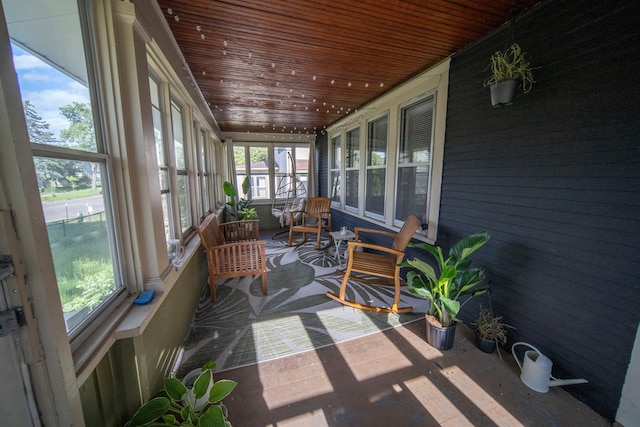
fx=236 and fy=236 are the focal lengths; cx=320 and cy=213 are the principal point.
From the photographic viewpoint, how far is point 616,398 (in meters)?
1.33

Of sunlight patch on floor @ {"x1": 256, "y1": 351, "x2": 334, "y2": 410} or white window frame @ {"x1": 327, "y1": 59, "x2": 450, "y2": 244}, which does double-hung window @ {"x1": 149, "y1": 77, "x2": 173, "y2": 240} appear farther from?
white window frame @ {"x1": 327, "y1": 59, "x2": 450, "y2": 244}

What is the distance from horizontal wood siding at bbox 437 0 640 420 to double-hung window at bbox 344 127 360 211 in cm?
243

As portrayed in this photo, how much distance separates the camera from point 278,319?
2297 millimetres

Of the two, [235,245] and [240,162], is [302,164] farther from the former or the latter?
[235,245]

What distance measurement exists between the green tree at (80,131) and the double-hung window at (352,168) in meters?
3.69

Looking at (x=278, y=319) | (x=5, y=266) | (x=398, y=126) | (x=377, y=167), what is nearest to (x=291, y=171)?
(x=377, y=167)

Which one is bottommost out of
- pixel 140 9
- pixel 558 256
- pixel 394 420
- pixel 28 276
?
pixel 394 420

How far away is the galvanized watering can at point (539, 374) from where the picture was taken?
4.95 ft

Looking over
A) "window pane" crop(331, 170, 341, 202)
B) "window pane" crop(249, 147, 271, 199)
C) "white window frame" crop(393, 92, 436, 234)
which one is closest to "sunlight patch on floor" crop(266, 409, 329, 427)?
"white window frame" crop(393, 92, 436, 234)

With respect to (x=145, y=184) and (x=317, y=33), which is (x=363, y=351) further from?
(x=317, y=33)

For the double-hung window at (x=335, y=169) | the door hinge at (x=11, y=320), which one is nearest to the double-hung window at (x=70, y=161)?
the door hinge at (x=11, y=320)

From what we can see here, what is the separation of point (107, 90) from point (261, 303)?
2.18 m

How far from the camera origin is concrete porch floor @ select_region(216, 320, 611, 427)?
54.0 inches

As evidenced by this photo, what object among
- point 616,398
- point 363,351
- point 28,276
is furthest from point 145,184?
point 616,398
